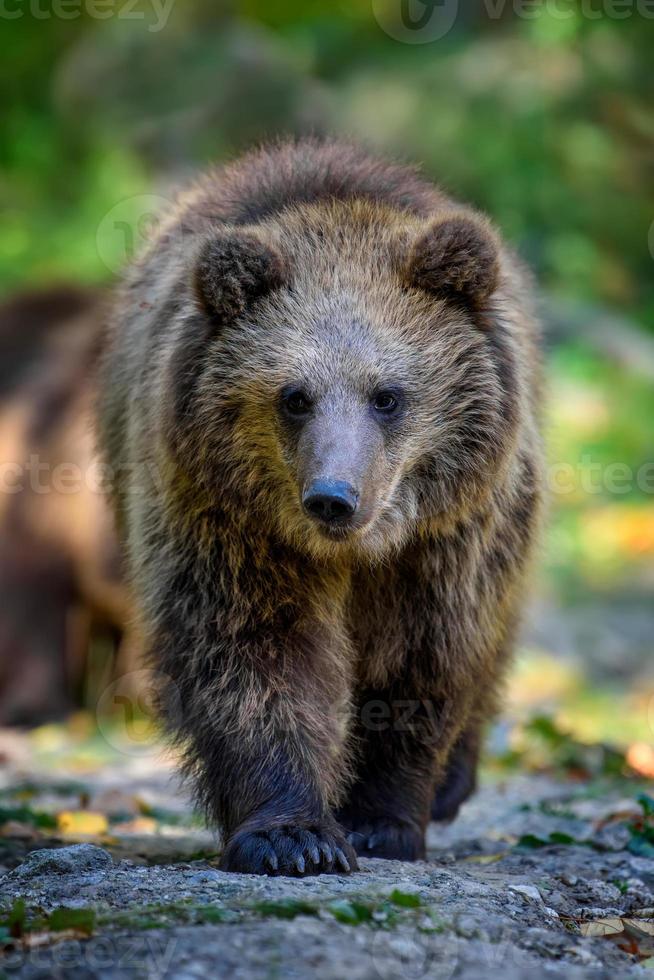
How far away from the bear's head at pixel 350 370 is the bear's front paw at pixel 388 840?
1219 millimetres

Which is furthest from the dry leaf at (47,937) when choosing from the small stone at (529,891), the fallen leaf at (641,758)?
the fallen leaf at (641,758)

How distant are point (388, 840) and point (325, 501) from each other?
168 cm

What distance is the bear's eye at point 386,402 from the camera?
5.33 metres

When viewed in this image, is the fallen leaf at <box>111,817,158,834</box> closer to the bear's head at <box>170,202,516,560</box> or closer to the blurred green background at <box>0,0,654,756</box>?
the bear's head at <box>170,202,516,560</box>

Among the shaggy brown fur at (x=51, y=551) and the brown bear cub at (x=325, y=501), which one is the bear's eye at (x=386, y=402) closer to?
the brown bear cub at (x=325, y=501)

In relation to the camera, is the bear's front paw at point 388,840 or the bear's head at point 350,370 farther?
the bear's front paw at point 388,840

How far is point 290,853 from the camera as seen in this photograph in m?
4.95

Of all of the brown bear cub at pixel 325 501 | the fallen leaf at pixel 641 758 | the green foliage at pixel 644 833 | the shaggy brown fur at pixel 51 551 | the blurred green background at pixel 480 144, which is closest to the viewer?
the brown bear cub at pixel 325 501

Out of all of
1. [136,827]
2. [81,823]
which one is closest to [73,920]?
[81,823]

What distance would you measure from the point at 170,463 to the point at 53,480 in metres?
6.08

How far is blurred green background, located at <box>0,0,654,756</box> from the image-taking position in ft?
42.4

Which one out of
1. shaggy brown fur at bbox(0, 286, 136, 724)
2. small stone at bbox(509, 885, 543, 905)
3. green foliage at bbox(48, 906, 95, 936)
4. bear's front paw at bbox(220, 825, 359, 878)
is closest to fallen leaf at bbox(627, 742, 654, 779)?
small stone at bbox(509, 885, 543, 905)

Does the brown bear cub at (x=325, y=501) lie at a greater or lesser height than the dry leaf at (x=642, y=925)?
greater

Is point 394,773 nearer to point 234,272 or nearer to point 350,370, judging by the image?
point 350,370
